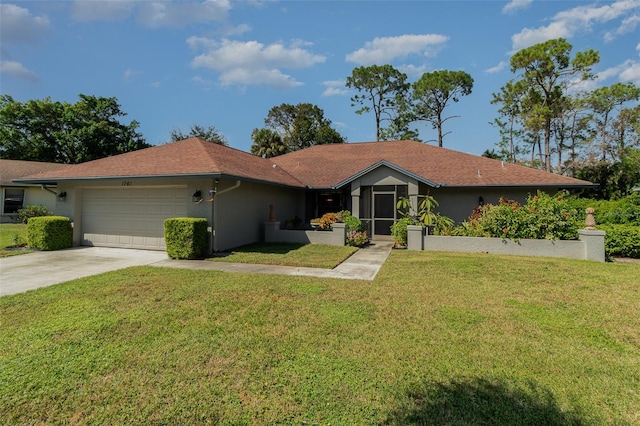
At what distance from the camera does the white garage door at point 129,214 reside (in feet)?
36.9

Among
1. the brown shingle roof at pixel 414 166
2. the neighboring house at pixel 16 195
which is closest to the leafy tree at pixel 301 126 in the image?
the brown shingle roof at pixel 414 166

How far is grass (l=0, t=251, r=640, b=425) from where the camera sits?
2699mm

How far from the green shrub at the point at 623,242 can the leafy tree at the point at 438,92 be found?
23184mm

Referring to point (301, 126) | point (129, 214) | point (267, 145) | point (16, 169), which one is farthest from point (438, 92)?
point (16, 169)

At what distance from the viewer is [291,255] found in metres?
10.0

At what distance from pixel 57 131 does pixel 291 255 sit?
3455 centimetres

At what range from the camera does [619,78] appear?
91.9 ft

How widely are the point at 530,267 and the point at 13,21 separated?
18.7 meters

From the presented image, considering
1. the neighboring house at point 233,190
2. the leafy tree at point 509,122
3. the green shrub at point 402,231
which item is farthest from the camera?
the leafy tree at point 509,122

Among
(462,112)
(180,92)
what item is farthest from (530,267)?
(462,112)

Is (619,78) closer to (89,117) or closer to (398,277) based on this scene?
(398,277)

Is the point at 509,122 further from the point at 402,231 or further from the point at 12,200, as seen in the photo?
the point at 12,200

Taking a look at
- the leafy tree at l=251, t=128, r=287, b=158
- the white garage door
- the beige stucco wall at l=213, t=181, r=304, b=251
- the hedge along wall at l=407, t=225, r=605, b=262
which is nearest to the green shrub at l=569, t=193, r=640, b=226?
the hedge along wall at l=407, t=225, r=605, b=262

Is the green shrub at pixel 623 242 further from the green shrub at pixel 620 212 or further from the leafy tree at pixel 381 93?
the leafy tree at pixel 381 93
